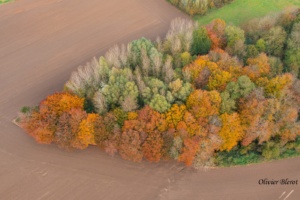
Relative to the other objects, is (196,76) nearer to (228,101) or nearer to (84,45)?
(228,101)

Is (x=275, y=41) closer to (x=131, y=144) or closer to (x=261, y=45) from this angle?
(x=261, y=45)

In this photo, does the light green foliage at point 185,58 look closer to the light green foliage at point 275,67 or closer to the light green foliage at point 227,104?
the light green foliage at point 227,104

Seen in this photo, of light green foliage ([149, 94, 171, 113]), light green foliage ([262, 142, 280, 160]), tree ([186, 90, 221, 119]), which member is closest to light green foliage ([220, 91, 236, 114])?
tree ([186, 90, 221, 119])

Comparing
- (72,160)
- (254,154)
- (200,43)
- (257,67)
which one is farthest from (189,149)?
(200,43)

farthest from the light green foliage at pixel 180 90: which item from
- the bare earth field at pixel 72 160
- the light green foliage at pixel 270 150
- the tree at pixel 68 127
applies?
the light green foliage at pixel 270 150

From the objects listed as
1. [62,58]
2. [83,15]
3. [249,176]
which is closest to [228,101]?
[249,176]
